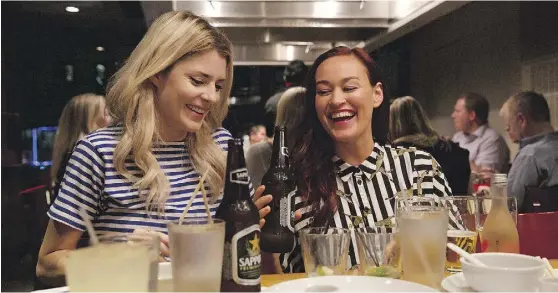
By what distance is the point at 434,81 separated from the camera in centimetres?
620

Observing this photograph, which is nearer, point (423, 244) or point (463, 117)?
point (423, 244)

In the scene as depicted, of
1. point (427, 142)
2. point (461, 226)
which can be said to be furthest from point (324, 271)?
point (427, 142)

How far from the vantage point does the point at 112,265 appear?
0.79m

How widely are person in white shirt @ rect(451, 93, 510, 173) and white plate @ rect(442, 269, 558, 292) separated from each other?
386cm

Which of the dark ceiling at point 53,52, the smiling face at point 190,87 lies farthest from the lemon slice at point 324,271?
the dark ceiling at point 53,52

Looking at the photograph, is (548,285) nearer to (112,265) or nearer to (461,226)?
(461,226)

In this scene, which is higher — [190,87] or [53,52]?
[53,52]

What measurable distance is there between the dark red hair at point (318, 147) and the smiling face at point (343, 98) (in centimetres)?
4

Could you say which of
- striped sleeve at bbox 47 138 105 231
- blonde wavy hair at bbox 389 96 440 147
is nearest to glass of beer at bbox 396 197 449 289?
striped sleeve at bbox 47 138 105 231

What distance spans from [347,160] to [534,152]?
192cm

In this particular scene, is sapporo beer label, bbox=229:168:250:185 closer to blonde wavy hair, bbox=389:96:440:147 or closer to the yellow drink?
the yellow drink

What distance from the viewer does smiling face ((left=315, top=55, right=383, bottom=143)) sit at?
5.16 ft

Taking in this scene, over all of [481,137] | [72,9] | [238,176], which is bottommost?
[238,176]

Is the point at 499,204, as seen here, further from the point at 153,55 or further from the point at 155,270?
the point at 153,55
